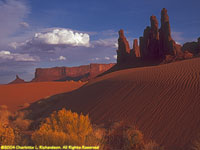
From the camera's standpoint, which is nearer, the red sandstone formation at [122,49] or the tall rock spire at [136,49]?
the tall rock spire at [136,49]

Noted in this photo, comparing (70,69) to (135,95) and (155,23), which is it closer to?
(155,23)

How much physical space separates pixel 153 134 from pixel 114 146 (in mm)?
1831

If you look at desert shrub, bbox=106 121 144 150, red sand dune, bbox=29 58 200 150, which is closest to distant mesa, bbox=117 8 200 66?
red sand dune, bbox=29 58 200 150

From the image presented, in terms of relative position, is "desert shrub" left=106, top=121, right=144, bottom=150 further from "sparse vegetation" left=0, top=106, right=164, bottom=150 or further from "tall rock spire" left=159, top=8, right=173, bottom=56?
"tall rock spire" left=159, top=8, right=173, bottom=56

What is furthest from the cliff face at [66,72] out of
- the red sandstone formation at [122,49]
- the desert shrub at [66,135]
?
the desert shrub at [66,135]

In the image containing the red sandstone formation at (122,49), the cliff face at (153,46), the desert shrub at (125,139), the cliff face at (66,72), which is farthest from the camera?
the cliff face at (66,72)

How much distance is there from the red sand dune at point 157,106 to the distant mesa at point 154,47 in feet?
130

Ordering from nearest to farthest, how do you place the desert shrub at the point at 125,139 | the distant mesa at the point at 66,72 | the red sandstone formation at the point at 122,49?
1. the desert shrub at the point at 125,139
2. the red sandstone formation at the point at 122,49
3. the distant mesa at the point at 66,72

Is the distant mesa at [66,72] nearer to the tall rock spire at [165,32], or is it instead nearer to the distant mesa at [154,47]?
the distant mesa at [154,47]

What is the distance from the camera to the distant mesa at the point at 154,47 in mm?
54013

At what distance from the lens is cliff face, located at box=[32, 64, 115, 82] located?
129500 mm

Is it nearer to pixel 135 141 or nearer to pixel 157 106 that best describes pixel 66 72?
pixel 157 106

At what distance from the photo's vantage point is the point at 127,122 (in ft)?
27.9

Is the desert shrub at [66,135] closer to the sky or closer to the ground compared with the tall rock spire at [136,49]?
closer to the ground
